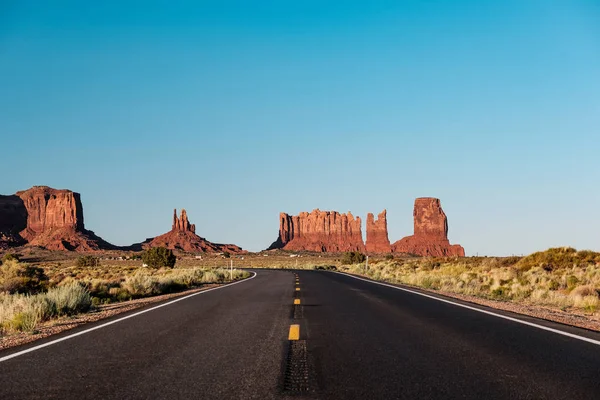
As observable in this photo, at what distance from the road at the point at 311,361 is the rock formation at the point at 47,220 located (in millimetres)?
140454

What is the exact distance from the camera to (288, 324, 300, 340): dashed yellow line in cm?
875

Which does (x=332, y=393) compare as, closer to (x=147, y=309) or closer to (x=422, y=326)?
(x=422, y=326)

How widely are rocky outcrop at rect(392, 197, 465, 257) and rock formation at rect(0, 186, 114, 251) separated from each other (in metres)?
91.3

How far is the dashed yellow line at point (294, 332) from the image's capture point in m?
8.75

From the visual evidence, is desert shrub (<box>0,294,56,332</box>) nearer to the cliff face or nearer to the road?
the road

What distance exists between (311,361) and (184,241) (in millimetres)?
164251

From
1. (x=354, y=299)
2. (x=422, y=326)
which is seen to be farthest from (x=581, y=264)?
(x=422, y=326)

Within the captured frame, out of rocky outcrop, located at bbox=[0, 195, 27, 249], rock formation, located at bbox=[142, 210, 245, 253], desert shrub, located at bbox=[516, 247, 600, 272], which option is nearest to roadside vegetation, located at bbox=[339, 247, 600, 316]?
desert shrub, located at bbox=[516, 247, 600, 272]

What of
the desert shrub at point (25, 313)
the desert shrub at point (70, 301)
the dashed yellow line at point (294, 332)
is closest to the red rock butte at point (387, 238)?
the desert shrub at point (70, 301)

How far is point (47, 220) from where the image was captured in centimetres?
16400

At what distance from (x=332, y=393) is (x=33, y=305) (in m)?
10.5

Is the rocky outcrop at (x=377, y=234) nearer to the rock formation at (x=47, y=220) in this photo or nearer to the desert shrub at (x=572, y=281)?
the rock formation at (x=47, y=220)

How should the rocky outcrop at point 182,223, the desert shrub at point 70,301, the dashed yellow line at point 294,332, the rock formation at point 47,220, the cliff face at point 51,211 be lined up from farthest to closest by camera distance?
the rocky outcrop at point 182,223
the cliff face at point 51,211
the rock formation at point 47,220
the desert shrub at point 70,301
the dashed yellow line at point 294,332

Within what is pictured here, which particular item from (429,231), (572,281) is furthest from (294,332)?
(429,231)
